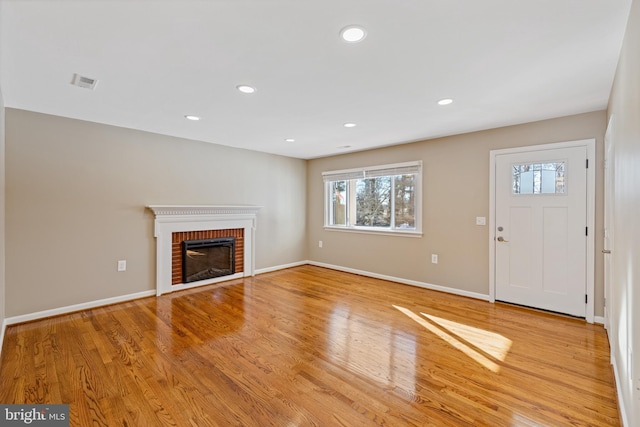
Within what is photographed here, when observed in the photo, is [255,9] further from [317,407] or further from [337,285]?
[337,285]

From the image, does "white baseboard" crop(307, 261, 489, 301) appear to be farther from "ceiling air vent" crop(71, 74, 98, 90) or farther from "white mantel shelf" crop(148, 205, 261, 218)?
"ceiling air vent" crop(71, 74, 98, 90)

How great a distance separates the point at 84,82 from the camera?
8.07ft

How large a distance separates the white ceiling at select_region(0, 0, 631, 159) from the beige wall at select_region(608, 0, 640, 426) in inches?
10.8

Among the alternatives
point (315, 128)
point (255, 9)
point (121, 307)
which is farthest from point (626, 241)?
point (121, 307)

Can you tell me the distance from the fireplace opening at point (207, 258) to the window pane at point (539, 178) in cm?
423

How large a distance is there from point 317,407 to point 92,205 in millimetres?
3525

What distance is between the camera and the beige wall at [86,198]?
10.3ft

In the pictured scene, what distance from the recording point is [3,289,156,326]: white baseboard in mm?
3123

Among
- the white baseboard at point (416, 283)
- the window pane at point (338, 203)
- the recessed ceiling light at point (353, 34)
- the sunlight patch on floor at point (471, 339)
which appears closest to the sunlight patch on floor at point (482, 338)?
the sunlight patch on floor at point (471, 339)

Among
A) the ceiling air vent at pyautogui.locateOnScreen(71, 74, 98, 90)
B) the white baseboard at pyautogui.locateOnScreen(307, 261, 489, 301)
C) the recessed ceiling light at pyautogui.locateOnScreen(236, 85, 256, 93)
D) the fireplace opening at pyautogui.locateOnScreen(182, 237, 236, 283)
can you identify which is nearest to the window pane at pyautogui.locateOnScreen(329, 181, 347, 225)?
the white baseboard at pyautogui.locateOnScreen(307, 261, 489, 301)

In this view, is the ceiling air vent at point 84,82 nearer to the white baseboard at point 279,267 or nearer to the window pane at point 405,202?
the white baseboard at point 279,267

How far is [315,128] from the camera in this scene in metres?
3.84

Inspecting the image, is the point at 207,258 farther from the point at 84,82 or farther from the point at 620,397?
the point at 620,397

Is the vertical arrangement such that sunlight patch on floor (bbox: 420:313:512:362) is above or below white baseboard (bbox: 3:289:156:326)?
below
